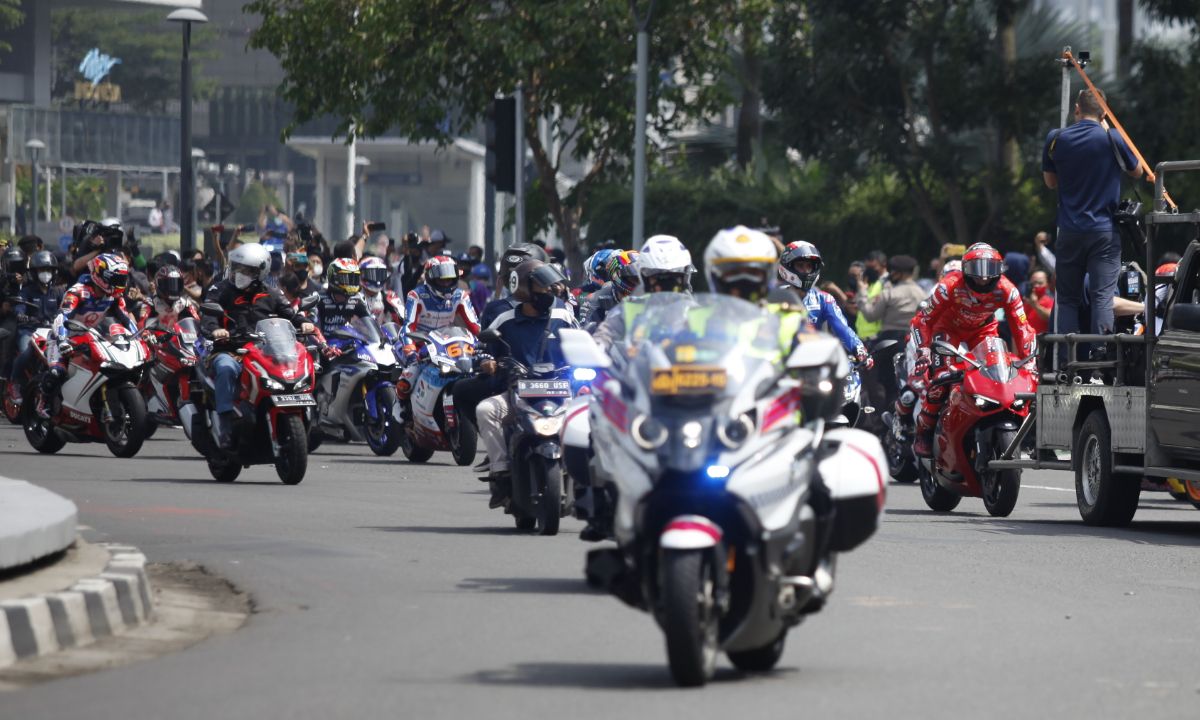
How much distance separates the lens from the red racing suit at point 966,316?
664 inches

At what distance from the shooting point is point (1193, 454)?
1483cm

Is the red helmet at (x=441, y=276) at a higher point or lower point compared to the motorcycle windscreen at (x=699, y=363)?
higher

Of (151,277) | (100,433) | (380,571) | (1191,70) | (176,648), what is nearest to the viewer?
(176,648)

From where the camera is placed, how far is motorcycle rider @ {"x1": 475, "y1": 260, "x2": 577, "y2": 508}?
14375mm

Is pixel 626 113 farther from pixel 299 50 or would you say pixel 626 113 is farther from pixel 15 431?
pixel 15 431

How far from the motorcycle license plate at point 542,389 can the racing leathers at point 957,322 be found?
3809 mm

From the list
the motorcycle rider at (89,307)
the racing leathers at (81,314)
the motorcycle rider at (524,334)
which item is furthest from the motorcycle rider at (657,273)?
the racing leathers at (81,314)

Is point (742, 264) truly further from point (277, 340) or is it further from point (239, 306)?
point (239, 306)

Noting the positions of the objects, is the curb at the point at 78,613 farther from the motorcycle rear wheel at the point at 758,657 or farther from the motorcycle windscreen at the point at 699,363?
the motorcycle rear wheel at the point at 758,657

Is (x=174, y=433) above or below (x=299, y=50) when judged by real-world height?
below

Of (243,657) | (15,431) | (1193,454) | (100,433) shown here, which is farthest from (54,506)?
(15,431)

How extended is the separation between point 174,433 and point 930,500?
35.9 ft

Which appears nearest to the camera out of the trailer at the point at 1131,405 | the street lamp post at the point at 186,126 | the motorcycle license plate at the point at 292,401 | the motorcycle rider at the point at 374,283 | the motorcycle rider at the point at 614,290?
the trailer at the point at 1131,405

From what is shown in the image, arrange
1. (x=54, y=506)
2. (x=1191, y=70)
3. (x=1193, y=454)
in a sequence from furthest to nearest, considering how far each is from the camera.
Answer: (x=1191, y=70) < (x=1193, y=454) < (x=54, y=506)
